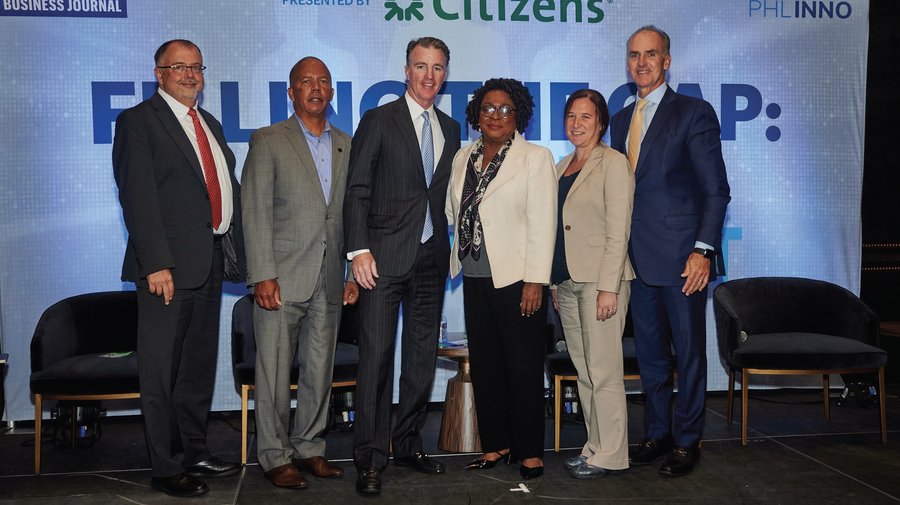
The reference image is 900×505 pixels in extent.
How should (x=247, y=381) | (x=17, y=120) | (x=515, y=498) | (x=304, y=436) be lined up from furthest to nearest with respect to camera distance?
(x=17, y=120) → (x=247, y=381) → (x=304, y=436) → (x=515, y=498)

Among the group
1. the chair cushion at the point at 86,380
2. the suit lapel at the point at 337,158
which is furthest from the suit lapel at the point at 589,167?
the chair cushion at the point at 86,380

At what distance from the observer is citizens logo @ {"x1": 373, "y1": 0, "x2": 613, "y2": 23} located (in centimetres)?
530

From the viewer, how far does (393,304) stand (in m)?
3.68

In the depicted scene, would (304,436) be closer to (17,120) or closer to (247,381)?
(247,381)

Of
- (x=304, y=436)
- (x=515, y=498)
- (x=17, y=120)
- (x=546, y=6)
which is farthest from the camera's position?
(x=546, y=6)

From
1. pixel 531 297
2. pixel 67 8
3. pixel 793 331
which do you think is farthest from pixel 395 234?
pixel 67 8

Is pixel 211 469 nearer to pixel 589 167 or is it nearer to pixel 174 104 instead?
pixel 174 104

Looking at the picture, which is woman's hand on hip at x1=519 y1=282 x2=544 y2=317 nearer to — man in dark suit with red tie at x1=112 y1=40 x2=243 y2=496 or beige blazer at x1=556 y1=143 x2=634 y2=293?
beige blazer at x1=556 y1=143 x2=634 y2=293

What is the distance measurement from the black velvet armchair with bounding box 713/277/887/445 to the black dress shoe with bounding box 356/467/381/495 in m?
1.98

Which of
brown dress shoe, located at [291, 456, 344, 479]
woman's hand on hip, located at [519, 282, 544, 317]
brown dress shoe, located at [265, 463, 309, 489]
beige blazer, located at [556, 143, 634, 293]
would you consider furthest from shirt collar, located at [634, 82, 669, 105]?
brown dress shoe, located at [265, 463, 309, 489]

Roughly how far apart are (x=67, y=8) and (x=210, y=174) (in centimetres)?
214

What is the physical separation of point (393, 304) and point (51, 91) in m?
2.79

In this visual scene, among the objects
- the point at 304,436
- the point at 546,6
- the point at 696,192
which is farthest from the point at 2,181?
the point at 696,192

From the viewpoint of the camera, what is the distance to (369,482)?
359 centimetres
